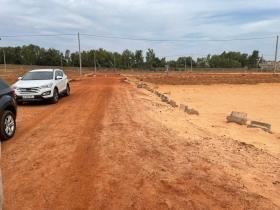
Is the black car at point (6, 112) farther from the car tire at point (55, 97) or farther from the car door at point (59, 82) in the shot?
the car door at point (59, 82)

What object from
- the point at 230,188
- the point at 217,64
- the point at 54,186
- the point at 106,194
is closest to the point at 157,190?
the point at 106,194

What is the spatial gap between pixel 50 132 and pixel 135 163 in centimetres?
393

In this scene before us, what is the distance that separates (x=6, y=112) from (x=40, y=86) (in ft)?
25.5

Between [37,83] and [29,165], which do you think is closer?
[29,165]

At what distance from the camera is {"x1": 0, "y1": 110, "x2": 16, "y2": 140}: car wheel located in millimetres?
9500

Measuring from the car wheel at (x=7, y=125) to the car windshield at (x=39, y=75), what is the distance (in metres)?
8.82

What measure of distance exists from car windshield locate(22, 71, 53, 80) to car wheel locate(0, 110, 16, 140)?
347 inches

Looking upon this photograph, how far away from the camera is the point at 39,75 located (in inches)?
751

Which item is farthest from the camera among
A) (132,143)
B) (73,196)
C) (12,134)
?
(12,134)

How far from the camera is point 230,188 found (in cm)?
640

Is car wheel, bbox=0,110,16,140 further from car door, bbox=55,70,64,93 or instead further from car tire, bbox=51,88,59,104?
A: car door, bbox=55,70,64,93

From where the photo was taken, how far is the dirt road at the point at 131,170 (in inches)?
229

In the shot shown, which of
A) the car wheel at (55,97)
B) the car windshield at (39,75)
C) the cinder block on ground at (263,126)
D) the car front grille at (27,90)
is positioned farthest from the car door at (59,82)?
the cinder block on ground at (263,126)

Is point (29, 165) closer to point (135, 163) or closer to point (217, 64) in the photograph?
point (135, 163)
